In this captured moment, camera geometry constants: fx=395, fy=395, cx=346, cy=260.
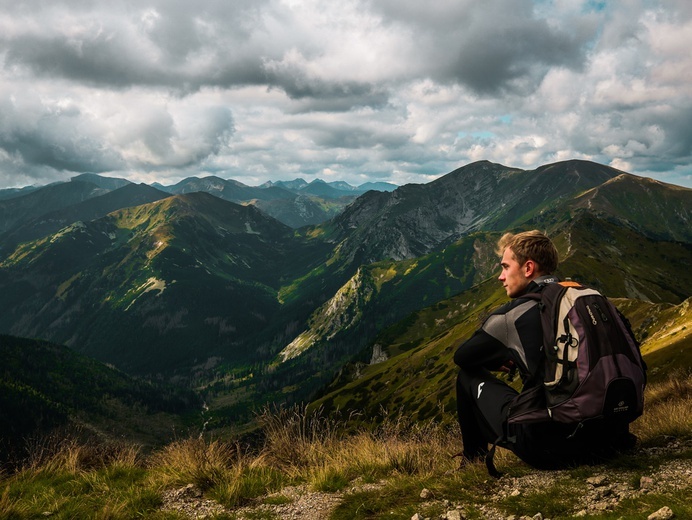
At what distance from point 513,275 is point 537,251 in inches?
22.3

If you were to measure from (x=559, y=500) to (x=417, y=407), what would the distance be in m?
123

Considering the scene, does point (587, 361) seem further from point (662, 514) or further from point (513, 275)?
point (513, 275)

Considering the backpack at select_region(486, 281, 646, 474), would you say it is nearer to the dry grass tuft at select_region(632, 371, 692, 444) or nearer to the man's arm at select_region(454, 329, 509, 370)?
the man's arm at select_region(454, 329, 509, 370)

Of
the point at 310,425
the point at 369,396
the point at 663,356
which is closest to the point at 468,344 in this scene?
the point at 310,425

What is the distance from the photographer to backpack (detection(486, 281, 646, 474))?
5.35 meters

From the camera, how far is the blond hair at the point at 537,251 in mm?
6707

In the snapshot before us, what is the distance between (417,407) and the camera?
120 m

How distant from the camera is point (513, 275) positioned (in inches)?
274

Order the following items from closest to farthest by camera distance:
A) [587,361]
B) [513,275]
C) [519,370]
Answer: [587,361] → [519,370] → [513,275]

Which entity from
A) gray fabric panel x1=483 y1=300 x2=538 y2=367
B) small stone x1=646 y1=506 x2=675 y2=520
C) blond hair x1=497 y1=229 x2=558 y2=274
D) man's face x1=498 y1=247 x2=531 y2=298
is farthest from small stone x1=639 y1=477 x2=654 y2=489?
blond hair x1=497 y1=229 x2=558 y2=274

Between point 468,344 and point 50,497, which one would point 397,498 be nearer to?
point 468,344

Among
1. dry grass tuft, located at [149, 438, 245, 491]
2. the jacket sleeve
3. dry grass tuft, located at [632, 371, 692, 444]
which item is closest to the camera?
the jacket sleeve

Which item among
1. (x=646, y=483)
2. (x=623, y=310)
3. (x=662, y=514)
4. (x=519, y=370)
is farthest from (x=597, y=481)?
(x=623, y=310)

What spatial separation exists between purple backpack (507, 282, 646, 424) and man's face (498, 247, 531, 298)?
974 mm
